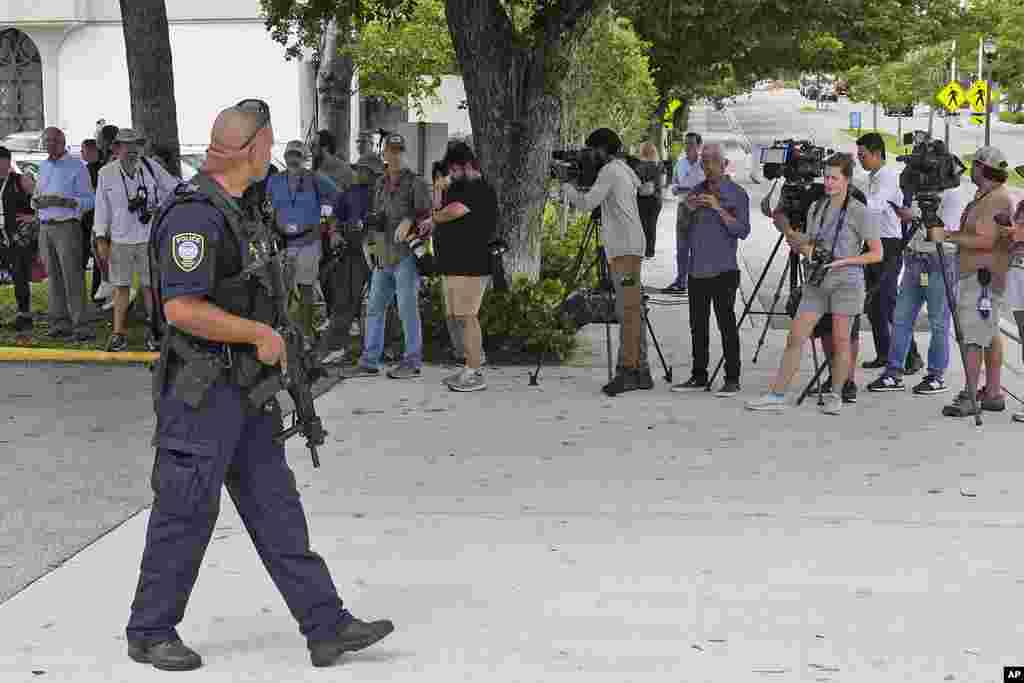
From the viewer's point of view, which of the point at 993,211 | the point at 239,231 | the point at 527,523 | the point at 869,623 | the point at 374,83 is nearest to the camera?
the point at 239,231

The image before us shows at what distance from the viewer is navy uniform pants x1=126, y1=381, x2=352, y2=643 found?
5242mm

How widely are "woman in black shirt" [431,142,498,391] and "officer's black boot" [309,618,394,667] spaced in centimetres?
567

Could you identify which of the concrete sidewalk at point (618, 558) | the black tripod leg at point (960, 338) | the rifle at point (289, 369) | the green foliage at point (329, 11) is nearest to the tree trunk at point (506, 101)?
the green foliage at point (329, 11)

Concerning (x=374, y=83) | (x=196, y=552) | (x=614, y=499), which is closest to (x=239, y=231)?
(x=196, y=552)

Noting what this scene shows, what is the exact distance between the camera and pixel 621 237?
11.0 m

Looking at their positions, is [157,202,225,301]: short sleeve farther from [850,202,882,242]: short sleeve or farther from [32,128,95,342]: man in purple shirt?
[32,128,95,342]: man in purple shirt

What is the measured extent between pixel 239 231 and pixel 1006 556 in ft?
12.2

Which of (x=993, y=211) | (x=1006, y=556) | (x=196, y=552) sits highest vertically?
(x=993, y=211)

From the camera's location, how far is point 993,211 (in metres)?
10.1

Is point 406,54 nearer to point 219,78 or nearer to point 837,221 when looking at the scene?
point 219,78

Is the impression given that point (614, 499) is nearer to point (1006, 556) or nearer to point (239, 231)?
point (1006, 556)

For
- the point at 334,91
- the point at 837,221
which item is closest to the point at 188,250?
the point at 837,221

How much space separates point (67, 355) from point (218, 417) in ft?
26.2

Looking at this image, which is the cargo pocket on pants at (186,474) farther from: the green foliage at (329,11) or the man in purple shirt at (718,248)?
the green foliage at (329,11)
